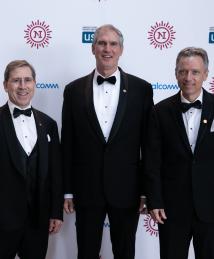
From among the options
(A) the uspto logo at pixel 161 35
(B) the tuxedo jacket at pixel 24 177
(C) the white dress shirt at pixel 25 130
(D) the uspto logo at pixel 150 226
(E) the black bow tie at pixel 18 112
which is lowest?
(D) the uspto logo at pixel 150 226

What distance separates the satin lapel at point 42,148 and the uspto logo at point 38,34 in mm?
761

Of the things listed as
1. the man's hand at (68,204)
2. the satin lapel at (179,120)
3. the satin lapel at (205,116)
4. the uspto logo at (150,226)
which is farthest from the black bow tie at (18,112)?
the uspto logo at (150,226)

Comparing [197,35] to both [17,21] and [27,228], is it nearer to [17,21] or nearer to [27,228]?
[17,21]

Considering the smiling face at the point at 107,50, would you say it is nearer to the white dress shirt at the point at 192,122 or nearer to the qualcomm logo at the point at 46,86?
the white dress shirt at the point at 192,122

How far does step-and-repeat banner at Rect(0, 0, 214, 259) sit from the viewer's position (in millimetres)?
2436

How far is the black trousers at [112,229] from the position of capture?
1916 mm

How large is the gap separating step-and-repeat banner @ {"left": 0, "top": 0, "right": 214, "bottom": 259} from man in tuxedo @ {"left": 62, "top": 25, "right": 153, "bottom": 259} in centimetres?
52

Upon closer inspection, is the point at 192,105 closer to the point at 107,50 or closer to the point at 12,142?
the point at 107,50

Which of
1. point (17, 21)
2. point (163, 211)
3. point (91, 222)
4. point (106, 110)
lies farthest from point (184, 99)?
point (17, 21)

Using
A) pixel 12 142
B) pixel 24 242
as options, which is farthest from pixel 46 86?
pixel 24 242

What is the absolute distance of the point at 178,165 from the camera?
1.77 m

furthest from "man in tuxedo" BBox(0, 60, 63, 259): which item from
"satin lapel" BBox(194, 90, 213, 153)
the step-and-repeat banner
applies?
"satin lapel" BBox(194, 90, 213, 153)

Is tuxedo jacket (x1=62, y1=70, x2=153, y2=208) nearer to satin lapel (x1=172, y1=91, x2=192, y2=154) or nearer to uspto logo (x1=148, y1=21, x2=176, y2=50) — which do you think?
satin lapel (x1=172, y1=91, x2=192, y2=154)

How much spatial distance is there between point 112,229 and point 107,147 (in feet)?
1.45
